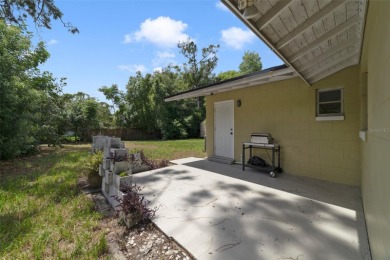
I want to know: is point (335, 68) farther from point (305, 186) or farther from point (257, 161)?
point (257, 161)

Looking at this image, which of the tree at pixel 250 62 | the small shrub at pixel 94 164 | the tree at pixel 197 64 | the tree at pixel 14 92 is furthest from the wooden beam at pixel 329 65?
the tree at pixel 250 62

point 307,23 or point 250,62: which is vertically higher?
point 250,62

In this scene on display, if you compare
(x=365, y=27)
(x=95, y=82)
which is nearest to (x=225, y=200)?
(x=365, y=27)

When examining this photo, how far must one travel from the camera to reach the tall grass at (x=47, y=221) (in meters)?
2.11

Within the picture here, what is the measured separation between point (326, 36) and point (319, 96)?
2.14 m

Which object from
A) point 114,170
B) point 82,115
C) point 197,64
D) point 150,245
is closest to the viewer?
point 150,245

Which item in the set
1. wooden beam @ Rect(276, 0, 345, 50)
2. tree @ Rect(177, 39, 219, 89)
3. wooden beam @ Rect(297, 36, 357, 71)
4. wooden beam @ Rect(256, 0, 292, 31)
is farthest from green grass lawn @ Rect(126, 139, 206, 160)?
tree @ Rect(177, 39, 219, 89)

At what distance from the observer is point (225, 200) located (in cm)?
338

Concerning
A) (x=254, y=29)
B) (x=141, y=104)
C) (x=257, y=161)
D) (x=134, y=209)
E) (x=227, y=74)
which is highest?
(x=227, y=74)

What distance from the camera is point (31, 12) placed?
7445 mm

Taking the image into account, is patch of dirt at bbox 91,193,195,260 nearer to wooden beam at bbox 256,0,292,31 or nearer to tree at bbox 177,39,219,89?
wooden beam at bbox 256,0,292,31

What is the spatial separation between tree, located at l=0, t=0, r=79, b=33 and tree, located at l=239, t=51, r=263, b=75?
88.6ft

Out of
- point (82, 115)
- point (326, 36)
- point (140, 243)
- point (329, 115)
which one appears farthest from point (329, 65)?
point (82, 115)

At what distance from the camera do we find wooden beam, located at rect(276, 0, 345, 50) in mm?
2171
